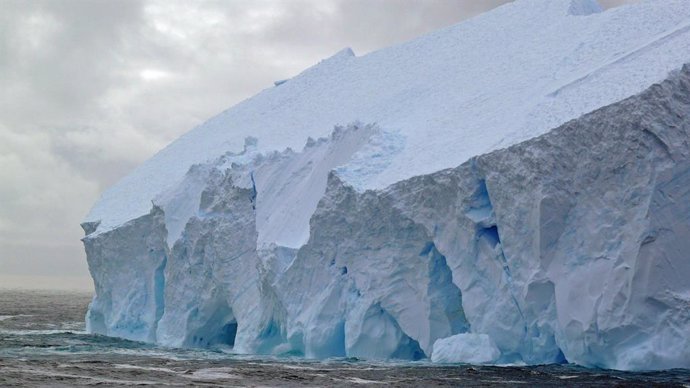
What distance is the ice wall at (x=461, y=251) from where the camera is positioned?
1445cm

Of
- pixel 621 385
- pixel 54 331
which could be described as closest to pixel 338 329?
pixel 621 385

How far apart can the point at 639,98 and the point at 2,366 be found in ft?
32.9

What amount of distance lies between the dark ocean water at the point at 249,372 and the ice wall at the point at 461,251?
2.41ft

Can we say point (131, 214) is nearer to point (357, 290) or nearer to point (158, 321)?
point (158, 321)

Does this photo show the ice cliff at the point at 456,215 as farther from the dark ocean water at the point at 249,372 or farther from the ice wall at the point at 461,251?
the dark ocean water at the point at 249,372

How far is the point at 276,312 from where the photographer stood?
63.2 ft

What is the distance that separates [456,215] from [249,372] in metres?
4.09

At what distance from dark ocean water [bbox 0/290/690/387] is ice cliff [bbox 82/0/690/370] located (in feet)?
2.76

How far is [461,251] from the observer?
53.0 feet

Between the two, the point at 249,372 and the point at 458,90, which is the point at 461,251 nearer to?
the point at 249,372

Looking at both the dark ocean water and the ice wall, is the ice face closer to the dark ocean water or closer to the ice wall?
the ice wall

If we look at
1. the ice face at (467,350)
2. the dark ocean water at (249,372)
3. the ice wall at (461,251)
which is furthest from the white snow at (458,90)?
the dark ocean water at (249,372)

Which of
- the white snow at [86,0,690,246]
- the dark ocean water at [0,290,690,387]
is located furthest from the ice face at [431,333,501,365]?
the white snow at [86,0,690,246]

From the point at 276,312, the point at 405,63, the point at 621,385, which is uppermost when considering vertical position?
the point at 405,63
